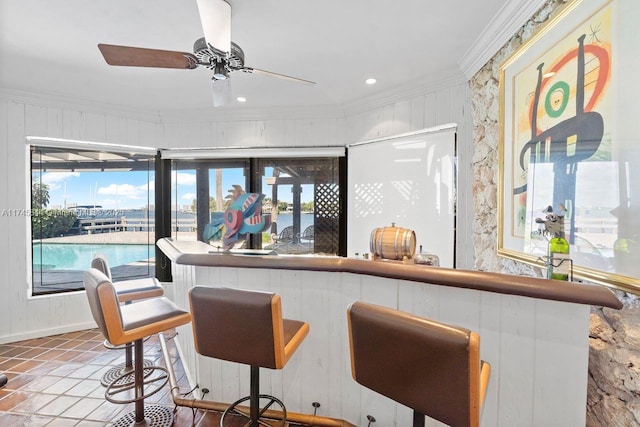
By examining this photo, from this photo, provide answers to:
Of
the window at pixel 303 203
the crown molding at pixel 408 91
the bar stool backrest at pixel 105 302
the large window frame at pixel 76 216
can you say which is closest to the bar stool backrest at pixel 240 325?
the bar stool backrest at pixel 105 302

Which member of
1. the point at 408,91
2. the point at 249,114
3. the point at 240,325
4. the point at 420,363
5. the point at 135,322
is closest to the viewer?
the point at 420,363

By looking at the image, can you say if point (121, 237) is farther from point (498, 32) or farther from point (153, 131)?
point (498, 32)

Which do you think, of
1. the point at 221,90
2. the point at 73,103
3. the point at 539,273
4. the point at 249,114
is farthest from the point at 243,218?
the point at 73,103

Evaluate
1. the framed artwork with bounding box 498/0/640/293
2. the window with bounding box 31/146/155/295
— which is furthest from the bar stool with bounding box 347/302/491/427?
the window with bounding box 31/146/155/295

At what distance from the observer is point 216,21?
5.59ft

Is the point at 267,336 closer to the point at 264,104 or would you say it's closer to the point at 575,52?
the point at 575,52

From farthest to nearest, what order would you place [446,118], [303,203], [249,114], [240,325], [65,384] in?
[303,203] < [249,114] < [446,118] < [65,384] < [240,325]

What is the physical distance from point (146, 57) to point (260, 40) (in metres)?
0.81

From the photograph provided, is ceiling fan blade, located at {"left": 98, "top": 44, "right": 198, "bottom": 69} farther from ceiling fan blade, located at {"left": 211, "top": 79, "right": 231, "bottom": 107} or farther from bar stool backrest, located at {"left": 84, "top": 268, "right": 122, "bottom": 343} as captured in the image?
bar stool backrest, located at {"left": 84, "top": 268, "right": 122, "bottom": 343}

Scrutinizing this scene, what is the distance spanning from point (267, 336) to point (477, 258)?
1.99m

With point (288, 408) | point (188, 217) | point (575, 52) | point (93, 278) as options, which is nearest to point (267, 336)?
point (288, 408)

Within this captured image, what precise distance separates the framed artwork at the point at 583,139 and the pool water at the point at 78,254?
434 cm

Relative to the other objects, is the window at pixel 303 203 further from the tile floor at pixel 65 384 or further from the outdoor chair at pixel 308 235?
the tile floor at pixel 65 384

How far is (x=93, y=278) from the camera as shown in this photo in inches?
60.4
